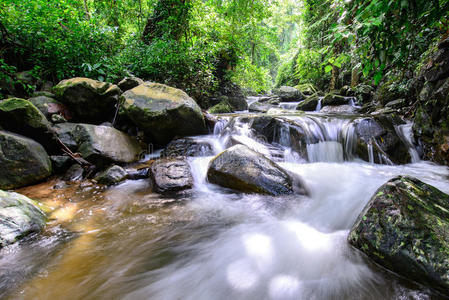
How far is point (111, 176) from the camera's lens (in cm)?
361

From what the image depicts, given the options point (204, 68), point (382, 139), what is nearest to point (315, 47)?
point (204, 68)

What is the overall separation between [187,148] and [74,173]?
88.7 inches

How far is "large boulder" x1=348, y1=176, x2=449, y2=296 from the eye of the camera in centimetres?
139

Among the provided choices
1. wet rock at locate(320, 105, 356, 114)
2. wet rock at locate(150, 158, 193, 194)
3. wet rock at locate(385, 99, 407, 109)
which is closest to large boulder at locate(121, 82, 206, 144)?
wet rock at locate(150, 158, 193, 194)

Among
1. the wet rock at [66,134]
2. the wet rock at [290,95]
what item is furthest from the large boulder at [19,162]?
the wet rock at [290,95]

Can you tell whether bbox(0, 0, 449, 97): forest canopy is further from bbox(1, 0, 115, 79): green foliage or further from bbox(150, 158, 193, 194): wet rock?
bbox(150, 158, 193, 194): wet rock

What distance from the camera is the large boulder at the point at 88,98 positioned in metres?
4.52

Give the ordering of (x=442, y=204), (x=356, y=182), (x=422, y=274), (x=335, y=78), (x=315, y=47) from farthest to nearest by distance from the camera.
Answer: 1. (x=335, y=78)
2. (x=315, y=47)
3. (x=356, y=182)
4. (x=442, y=204)
5. (x=422, y=274)

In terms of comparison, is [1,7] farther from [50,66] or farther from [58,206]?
[58,206]

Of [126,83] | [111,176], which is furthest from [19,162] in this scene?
[126,83]

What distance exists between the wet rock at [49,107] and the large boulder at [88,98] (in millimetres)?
132

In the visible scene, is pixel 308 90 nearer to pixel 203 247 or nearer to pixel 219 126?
pixel 219 126

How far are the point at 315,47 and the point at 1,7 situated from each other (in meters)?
12.2

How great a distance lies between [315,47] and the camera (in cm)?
1100
